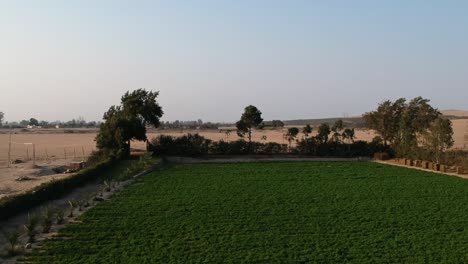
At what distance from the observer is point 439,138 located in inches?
1403

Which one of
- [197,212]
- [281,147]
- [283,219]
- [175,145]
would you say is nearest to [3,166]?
[175,145]

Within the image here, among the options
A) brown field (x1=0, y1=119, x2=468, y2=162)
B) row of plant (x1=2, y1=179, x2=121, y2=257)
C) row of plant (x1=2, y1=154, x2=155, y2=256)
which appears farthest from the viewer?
brown field (x1=0, y1=119, x2=468, y2=162)

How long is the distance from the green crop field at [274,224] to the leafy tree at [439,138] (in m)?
8.93

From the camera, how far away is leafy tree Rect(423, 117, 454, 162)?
3556 centimetres

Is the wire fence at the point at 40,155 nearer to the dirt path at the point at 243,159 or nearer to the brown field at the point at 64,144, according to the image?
the brown field at the point at 64,144

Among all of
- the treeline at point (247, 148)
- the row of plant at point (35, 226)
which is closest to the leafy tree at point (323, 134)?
the treeline at point (247, 148)

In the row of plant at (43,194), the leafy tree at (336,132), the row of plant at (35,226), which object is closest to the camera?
the row of plant at (35,226)

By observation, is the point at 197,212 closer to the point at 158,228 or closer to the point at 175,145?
the point at 158,228

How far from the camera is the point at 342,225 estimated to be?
15500 millimetres

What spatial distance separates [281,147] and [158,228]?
30684mm

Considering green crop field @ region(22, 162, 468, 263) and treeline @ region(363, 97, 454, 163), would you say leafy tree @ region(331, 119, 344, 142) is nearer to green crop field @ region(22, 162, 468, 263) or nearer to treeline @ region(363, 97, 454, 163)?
treeline @ region(363, 97, 454, 163)

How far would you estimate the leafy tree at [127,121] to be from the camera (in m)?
40.6

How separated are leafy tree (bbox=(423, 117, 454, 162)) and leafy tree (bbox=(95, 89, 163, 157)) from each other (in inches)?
920

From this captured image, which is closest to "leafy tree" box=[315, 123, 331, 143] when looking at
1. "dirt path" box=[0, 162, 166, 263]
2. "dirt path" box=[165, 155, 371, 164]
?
"dirt path" box=[165, 155, 371, 164]
